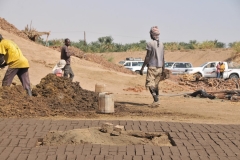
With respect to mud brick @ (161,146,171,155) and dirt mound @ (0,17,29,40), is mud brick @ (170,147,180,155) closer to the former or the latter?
mud brick @ (161,146,171,155)

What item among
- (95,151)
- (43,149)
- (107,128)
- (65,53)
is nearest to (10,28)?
(65,53)

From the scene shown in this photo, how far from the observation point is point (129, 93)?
56.0 ft

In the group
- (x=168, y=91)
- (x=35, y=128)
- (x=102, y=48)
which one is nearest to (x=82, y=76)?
(x=168, y=91)

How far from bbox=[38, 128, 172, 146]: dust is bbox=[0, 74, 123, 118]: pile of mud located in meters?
2.02

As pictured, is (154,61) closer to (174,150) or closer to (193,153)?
(174,150)

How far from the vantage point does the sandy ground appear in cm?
952

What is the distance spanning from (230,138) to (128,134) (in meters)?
1.42

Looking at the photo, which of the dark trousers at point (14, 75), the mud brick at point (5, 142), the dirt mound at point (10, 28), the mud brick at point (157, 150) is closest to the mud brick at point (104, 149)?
the mud brick at point (157, 150)

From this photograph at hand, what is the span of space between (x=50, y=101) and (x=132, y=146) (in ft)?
13.3

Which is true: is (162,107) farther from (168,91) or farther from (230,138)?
(168,91)

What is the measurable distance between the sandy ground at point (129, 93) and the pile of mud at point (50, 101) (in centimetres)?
86

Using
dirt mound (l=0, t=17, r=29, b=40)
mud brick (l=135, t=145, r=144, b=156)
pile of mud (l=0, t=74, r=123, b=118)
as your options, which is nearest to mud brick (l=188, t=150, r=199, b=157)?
mud brick (l=135, t=145, r=144, b=156)

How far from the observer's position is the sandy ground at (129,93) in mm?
9516

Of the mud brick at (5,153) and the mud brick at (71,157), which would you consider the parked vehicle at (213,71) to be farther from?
the mud brick at (71,157)
